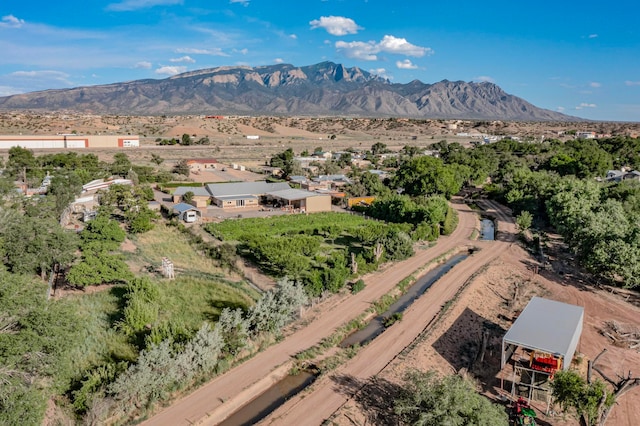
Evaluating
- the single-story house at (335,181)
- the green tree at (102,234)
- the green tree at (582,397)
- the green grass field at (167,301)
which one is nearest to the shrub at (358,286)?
the green grass field at (167,301)

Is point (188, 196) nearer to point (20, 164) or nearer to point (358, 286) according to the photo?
point (20, 164)

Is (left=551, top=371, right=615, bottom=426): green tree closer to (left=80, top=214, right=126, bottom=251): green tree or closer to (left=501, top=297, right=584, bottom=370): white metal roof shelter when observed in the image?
(left=501, top=297, right=584, bottom=370): white metal roof shelter

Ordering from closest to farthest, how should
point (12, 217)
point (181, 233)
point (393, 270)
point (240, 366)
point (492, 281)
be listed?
1. point (240, 366)
2. point (12, 217)
3. point (492, 281)
4. point (393, 270)
5. point (181, 233)

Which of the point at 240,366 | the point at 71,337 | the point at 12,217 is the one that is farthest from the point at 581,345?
the point at 12,217

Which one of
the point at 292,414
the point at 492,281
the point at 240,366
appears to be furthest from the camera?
the point at 492,281

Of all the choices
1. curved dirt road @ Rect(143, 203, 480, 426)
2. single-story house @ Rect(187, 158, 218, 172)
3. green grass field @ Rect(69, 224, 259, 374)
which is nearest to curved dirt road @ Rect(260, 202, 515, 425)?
curved dirt road @ Rect(143, 203, 480, 426)

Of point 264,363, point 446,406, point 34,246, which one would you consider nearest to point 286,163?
point 34,246

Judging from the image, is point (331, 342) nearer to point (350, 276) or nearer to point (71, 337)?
point (350, 276)
